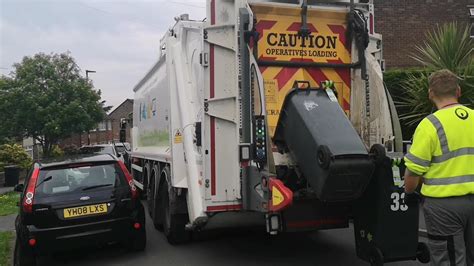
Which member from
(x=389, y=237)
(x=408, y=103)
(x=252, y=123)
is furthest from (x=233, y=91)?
(x=408, y=103)

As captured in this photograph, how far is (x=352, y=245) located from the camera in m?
6.79

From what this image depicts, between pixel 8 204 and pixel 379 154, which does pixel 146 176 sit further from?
pixel 379 154

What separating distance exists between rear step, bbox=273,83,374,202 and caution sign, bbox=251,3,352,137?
25.1 inches

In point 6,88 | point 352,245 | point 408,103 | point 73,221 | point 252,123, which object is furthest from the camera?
point 6,88

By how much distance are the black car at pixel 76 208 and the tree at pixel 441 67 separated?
5787mm

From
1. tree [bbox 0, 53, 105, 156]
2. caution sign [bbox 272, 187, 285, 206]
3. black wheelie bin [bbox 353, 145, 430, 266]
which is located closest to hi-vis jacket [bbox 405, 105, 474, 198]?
black wheelie bin [bbox 353, 145, 430, 266]

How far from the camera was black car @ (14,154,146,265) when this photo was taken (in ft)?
19.8

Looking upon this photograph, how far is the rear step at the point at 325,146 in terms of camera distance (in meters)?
4.20

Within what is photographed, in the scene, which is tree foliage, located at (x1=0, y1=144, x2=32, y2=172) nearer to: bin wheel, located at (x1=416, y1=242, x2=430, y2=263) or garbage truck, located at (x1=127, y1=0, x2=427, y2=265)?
garbage truck, located at (x1=127, y1=0, x2=427, y2=265)

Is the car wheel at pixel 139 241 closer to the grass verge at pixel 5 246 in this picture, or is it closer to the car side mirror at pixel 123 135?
the grass verge at pixel 5 246

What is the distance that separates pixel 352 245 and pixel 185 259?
7.38 ft

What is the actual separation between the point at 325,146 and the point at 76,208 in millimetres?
3414

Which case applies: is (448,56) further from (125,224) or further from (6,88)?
(6,88)

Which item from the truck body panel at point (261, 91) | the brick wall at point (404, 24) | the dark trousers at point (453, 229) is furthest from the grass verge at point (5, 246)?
the brick wall at point (404, 24)
